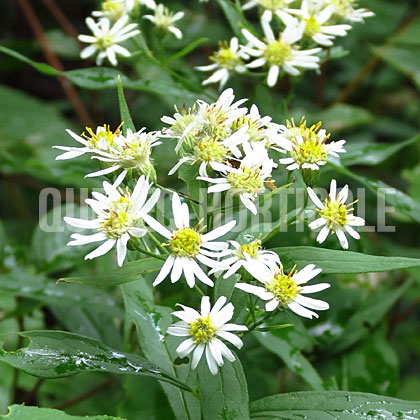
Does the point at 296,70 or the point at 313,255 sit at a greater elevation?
the point at 296,70

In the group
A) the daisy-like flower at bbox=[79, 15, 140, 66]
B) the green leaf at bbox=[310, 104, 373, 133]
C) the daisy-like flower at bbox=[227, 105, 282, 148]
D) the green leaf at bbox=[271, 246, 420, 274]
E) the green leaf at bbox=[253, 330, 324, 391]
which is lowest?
the green leaf at bbox=[253, 330, 324, 391]

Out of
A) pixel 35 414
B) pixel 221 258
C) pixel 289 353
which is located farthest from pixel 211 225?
pixel 289 353

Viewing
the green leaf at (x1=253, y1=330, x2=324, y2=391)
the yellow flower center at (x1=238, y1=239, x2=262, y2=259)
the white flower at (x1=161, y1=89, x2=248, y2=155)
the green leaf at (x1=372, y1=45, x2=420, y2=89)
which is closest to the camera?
the yellow flower center at (x1=238, y1=239, x2=262, y2=259)

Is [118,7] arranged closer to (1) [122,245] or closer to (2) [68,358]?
(1) [122,245]

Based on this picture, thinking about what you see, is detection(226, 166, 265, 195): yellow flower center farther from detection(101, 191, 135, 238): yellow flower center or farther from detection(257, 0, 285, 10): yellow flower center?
detection(257, 0, 285, 10): yellow flower center

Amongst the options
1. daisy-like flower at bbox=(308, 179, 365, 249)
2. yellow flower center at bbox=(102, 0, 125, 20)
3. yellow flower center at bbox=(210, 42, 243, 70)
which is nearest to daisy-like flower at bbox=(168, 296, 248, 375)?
daisy-like flower at bbox=(308, 179, 365, 249)

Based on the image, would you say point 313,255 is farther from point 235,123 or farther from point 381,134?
point 381,134

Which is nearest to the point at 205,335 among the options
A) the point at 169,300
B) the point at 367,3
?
the point at 169,300
